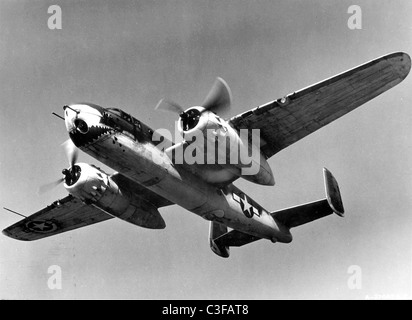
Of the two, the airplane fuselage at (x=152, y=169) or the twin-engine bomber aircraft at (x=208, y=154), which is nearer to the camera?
the airplane fuselage at (x=152, y=169)

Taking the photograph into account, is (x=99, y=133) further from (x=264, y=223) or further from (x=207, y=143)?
(x=264, y=223)

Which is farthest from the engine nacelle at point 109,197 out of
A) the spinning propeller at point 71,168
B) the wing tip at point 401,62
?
the wing tip at point 401,62

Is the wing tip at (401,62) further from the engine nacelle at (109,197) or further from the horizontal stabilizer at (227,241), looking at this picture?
the engine nacelle at (109,197)

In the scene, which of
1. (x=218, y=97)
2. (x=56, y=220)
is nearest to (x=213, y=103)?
(x=218, y=97)

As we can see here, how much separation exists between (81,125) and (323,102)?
805cm

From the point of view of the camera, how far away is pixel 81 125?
605 inches

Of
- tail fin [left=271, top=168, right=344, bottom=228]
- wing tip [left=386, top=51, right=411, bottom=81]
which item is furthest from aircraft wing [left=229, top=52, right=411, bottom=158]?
tail fin [left=271, top=168, right=344, bottom=228]

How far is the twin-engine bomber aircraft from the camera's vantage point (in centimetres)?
1614

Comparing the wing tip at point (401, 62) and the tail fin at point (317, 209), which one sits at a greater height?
the wing tip at point (401, 62)

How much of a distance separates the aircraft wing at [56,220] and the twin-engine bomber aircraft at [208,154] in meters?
0.08

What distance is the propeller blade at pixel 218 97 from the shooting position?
16703mm

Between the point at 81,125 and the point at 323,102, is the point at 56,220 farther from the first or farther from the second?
the point at 323,102
